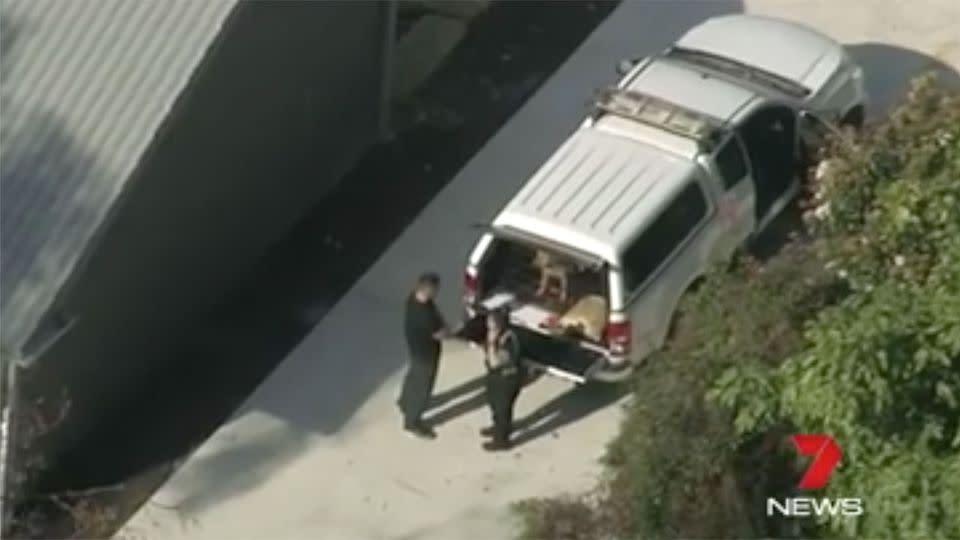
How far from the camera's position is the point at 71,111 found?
59.9 ft

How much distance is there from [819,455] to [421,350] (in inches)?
158

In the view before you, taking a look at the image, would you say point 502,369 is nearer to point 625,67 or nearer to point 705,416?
point 705,416

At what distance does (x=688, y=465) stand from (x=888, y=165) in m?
2.11

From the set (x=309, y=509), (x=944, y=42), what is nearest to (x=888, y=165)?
(x=309, y=509)

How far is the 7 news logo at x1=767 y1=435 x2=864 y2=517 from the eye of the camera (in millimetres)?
15414

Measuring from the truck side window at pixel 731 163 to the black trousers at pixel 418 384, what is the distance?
7.90 feet

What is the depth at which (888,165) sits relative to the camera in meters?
16.1

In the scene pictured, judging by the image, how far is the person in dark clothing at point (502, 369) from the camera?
18688mm

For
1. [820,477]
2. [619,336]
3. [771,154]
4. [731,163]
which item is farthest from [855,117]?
[820,477]

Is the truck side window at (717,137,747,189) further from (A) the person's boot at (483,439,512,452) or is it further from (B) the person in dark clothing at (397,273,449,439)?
(A) the person's boot at (483,439,512,452)

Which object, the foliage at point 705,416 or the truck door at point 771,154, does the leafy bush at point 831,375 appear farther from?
the truck door at point 771,154

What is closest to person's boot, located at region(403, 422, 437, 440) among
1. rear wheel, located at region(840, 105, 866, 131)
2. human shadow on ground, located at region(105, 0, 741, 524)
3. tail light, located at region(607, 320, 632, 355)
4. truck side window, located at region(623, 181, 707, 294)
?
human shadow on ground, located at region(105, 0, 741, 524)

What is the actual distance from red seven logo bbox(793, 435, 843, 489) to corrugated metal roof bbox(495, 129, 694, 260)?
3103mm

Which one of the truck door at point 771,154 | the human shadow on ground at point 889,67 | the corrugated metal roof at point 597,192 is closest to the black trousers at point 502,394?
the corrugated metal roof at point 597,192
